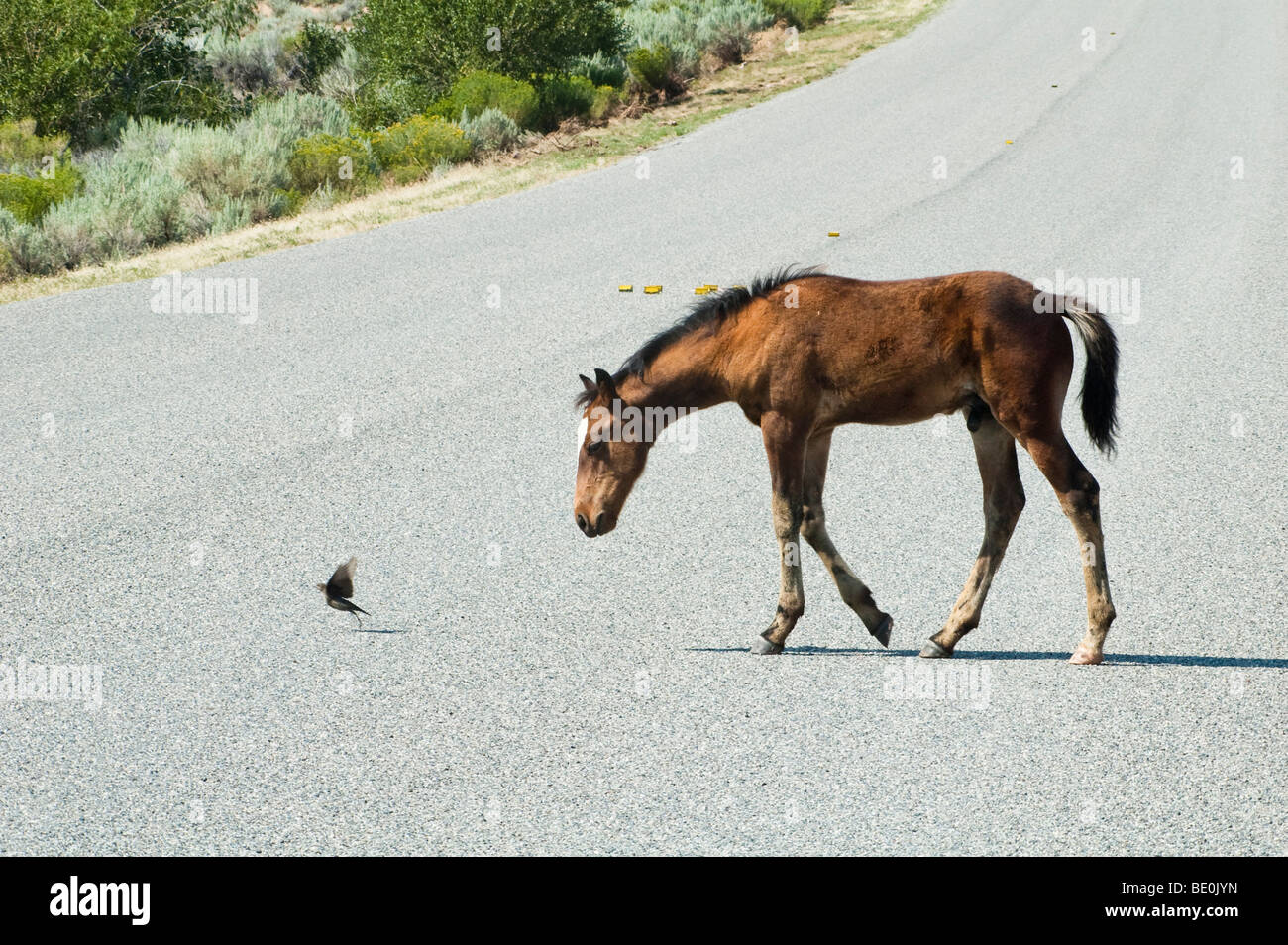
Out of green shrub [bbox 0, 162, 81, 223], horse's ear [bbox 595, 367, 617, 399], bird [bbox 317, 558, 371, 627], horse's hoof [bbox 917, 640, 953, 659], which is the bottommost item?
horse's hoof [bbox 917, 640, 953, 659]

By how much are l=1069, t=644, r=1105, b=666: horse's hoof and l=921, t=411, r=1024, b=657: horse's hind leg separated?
0.43 m

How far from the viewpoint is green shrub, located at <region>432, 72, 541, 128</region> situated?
71.6 ft

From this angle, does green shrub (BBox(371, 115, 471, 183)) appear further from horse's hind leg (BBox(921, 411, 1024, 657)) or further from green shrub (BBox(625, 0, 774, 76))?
horse's hind leg (BBox(921, 411, 1024, 657))

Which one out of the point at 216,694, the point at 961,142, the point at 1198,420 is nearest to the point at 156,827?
the point at 216,694

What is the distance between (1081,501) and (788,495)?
1.15 m

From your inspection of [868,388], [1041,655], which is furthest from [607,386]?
[1041,655]

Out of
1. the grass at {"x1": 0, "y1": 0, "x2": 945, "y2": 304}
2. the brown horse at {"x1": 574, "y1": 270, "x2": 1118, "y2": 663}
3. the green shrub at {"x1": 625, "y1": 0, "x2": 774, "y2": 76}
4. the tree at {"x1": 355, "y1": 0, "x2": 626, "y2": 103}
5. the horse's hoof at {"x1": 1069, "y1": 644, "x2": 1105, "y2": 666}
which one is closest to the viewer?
the brown horse at {"x1": 574, "y1": 270, "x2": 1118, "y2": 663}

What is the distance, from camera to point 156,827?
4605 millimetres

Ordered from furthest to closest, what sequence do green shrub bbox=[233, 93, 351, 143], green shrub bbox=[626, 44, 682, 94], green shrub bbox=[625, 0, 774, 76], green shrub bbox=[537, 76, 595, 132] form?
green shrub bbox=[625, 0, 774, 76] < green shrub bbox=[626, 44, 682, 94] < green shrub bbox=[537, 76, 595, 132] < green shrub bbox=[233, 93, 351, 143]

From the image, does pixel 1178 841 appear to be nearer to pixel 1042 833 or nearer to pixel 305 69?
pixel 1042 833

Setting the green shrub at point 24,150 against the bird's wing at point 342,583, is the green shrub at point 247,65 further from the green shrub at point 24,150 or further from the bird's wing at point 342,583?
the bird's wing at point 342,583

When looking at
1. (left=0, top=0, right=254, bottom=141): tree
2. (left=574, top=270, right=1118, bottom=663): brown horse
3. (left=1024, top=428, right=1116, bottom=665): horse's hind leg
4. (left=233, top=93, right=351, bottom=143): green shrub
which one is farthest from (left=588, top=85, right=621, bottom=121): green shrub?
(left=1024, top=428, right=1116, bottom=665): horse's hind leg

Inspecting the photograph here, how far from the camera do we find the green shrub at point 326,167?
18875 mm

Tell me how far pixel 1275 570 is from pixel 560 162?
15224 millimetres
